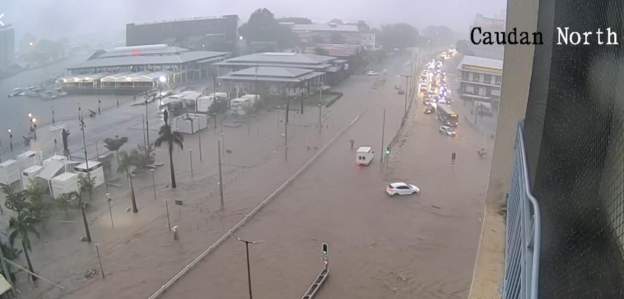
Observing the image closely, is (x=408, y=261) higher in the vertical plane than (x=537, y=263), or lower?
lower

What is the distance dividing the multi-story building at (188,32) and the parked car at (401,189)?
28487 millimetres

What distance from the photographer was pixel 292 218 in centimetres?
718

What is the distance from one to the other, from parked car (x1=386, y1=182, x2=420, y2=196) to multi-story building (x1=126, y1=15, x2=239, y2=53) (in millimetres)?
28487

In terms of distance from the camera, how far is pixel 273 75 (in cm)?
1994

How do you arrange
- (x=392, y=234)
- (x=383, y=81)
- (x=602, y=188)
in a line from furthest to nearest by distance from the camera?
1. (x=383, y=81)
2. (x=392, y=234)
3. (x=602, y=188)

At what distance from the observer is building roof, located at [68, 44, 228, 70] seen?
84.5 ft

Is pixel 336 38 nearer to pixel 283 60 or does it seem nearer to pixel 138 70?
pixel 283 60

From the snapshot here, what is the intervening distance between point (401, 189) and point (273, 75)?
1277 centimetres

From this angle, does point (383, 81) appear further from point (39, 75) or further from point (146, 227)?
point (39, 75)

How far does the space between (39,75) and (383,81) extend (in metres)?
20.9

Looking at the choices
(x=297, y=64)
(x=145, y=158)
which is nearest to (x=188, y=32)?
(x=297, y=64)

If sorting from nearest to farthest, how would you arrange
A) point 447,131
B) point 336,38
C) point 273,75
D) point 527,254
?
point 527,254 < point 447,131 < point 273,75 < point 336,38

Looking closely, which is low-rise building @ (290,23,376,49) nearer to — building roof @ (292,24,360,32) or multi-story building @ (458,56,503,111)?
building roof @ (292,24,360,32)

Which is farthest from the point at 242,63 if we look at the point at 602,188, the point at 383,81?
the point at 602,188
